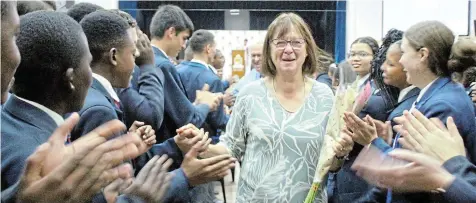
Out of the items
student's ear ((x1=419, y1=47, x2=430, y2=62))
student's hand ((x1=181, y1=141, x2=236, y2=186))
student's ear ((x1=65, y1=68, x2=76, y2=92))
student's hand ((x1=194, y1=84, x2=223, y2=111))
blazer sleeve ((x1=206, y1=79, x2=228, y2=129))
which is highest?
student's ear ((x1=65, y1=68, x2=76, y2=92))

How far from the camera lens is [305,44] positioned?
2414 mm

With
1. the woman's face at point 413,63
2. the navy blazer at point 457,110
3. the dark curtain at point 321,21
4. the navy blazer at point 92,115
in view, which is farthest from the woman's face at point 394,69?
the dark curtain at point 321,21

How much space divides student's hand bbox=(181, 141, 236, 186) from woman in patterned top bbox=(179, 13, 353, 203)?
581 millimetres

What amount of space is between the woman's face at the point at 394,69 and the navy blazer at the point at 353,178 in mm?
110

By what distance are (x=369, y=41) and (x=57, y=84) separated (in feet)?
9.61

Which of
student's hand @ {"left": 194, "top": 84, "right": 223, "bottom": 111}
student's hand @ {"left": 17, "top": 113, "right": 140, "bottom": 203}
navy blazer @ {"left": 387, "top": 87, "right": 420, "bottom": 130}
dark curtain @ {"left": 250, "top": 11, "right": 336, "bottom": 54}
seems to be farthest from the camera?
dark curtain @ {"left": 250, "top": 11, "right": 336, "bottom": 54}

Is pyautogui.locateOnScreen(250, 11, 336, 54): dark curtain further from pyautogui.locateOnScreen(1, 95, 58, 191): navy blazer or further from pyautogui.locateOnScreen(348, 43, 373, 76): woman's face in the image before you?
pyautogui.locateOnScreen(1, 95, 58, 191): navy blazer

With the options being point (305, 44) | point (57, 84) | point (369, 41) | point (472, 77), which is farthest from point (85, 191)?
point (369, 41)

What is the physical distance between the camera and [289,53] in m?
2.36

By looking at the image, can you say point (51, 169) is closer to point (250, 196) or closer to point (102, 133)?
point (102, 133)

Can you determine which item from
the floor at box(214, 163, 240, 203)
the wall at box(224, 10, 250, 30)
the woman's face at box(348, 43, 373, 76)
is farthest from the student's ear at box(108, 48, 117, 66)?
the wall at box(224, 10, 250, 30)

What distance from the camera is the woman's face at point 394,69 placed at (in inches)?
102

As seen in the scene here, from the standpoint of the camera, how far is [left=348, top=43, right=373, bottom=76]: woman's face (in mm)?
3771

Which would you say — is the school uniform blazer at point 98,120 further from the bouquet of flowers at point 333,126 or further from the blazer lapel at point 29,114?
the bouquet of flowers at point 333,126
